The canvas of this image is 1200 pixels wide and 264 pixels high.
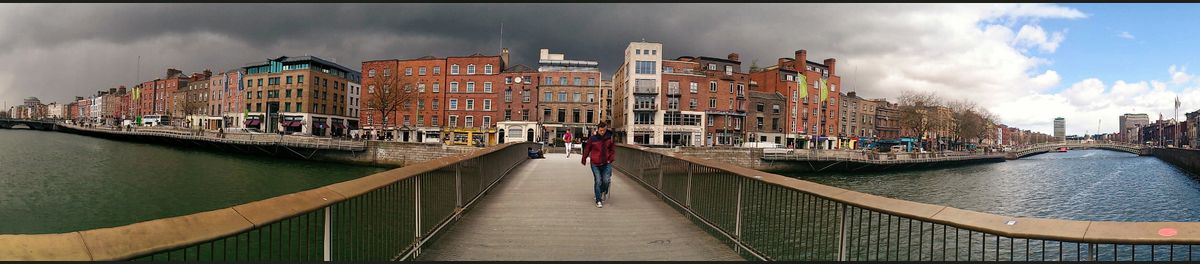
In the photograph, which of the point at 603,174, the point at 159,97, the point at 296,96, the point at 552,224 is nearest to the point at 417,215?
the point at 552,224

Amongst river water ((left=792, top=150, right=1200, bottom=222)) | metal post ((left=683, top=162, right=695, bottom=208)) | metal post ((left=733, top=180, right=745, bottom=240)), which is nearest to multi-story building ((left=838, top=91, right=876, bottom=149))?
river water ((left=792, top=150, right=1200, bottom=222))

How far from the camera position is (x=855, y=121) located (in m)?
90.2

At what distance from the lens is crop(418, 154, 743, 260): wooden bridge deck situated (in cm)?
562

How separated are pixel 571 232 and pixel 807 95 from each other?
77.0m

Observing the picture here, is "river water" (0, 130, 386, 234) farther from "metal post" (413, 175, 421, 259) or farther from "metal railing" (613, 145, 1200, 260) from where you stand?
"metal railing" (613, 145, 1200, 260)

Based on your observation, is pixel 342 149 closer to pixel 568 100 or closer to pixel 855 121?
pixel 568 100

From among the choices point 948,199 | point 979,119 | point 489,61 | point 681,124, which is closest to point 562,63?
point 489,61

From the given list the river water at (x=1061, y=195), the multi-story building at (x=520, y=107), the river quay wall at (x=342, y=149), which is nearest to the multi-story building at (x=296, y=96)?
the river quay wall at (x=342, y=149)

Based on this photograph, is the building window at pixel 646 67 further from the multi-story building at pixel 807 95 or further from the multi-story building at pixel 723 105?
the multi-story building at pixel 807 95

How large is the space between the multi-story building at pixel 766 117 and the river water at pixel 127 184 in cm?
4818

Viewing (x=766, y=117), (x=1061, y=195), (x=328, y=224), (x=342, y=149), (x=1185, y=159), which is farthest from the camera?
(x=766, y=117)

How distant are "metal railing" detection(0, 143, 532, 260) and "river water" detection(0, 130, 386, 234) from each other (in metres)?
16.5

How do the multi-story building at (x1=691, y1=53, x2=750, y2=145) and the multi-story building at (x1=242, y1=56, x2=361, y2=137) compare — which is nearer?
the multi-story building at (x1=691, y1=53, x2=750, y2=145)

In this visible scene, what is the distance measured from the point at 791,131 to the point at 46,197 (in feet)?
240
